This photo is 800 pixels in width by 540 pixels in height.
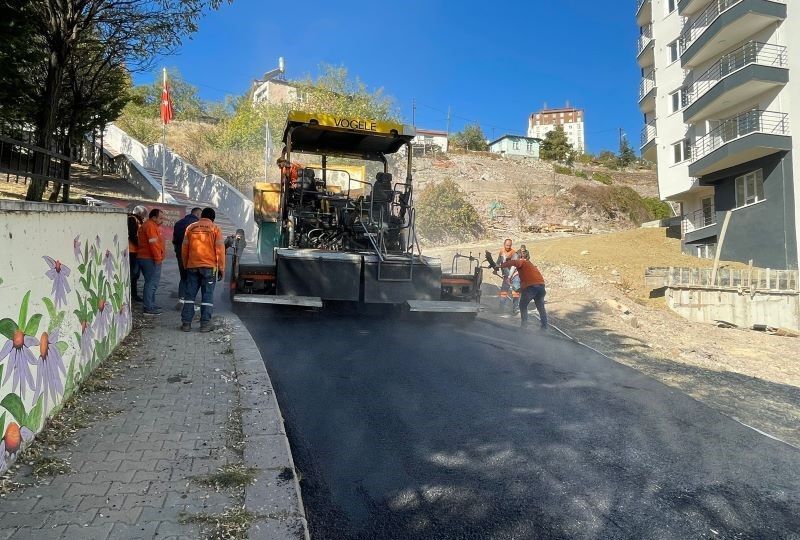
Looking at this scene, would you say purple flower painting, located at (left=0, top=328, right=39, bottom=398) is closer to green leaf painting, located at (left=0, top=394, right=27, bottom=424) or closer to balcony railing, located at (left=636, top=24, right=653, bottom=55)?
green leaf painting, located at (left=0, top=394, right=27, bottom=424)

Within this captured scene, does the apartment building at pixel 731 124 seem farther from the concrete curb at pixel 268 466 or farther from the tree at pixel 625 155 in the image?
the tree at pixel 625 155

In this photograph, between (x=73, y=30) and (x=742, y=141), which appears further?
(x=742, y=141)

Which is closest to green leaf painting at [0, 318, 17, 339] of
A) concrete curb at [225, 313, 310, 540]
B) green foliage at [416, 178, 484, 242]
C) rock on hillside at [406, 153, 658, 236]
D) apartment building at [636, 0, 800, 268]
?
concrete curb at [225, 313, 310, 540]

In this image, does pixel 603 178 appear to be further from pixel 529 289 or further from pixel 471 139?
pixel 529 289

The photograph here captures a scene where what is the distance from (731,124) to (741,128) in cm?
103

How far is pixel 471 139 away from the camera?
62.0 meters

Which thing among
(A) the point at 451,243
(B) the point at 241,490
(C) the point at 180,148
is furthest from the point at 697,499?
(C) the point at 180,148

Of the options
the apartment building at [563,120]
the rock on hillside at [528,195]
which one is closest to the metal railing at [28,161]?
the rock on hillside at [528,195]

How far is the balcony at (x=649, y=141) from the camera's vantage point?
2875cm

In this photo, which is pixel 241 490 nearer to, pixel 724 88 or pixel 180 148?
pixel 724 88

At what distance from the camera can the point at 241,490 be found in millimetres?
2941

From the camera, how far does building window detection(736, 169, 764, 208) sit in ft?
67.8

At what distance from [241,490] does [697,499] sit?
270 cm

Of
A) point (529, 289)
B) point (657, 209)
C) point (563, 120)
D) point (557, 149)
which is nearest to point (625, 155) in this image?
point (557, 149)
